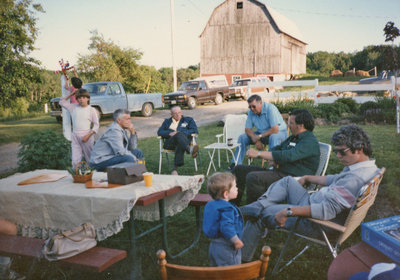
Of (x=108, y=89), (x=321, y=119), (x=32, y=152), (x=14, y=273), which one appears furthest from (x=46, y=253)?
(x=108, y=89)

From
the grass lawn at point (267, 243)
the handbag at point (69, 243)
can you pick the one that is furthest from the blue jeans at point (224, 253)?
the handbag at point (69, 243)

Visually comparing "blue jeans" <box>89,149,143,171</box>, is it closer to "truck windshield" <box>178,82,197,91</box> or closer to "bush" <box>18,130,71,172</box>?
"bush" <box>18,130,71,172</box>

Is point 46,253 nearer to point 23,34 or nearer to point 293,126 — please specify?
point 293,126

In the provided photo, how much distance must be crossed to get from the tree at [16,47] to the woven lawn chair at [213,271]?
12.2 metres

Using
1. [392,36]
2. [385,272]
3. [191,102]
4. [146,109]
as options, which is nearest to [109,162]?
[385,272]

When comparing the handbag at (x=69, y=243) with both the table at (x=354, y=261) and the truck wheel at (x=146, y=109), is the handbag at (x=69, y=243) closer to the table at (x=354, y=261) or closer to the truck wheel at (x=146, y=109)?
the table at (x=354, y=261)

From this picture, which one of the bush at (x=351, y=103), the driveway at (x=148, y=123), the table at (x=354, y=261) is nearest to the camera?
the table at (x=354, y=261)

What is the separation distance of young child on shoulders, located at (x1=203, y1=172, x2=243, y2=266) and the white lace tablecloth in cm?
66

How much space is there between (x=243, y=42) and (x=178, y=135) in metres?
27.6

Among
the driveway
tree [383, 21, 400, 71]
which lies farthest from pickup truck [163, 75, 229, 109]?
tree [383, 21, 400, 71]

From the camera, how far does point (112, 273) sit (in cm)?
311

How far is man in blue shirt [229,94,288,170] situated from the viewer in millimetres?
5859

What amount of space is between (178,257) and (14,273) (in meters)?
1.47

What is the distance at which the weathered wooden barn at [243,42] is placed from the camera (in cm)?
3183
